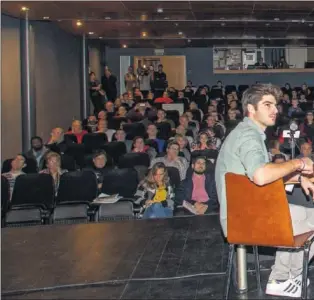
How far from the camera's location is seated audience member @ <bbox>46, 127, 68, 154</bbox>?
920cm

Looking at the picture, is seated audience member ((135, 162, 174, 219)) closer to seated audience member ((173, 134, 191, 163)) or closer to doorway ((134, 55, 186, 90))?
seated audience member ((173, 134, 191, 163))

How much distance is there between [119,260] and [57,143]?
5.49 meters

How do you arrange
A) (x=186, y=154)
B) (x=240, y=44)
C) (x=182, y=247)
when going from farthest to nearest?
(x=240, y=44), (x=186, y=154), (x=182, y=247)

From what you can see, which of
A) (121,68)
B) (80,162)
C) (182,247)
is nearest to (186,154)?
(80,162)

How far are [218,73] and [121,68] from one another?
3.94 m

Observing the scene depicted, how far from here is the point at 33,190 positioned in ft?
22.6

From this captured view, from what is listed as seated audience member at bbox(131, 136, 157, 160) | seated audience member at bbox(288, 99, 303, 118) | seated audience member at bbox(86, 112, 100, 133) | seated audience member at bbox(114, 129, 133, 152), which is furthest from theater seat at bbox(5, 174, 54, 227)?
seated audience member at bbox(288, 99, 303, 118)

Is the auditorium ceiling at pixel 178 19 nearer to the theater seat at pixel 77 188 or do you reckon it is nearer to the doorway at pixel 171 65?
the theater seat at pixel 77 188

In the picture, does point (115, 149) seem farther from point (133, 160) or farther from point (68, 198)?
point (68, 198)

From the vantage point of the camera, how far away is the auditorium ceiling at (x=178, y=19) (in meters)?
10.1

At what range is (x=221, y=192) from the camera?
10.7 feet

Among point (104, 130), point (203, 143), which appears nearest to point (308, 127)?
point (203, 143)

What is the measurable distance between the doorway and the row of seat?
15.2m

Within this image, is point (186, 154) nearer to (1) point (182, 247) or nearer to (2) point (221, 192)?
(1) point (182, 247)
